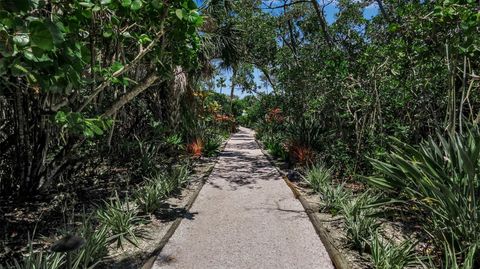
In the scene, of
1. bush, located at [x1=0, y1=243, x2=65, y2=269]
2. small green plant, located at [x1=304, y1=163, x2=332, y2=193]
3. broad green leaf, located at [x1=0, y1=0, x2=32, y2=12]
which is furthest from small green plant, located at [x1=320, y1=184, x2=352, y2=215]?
broad green leaf, located at [x1=0, y1=0, x2=32, y2=12]

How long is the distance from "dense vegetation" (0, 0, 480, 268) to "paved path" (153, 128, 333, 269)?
0.57 meters

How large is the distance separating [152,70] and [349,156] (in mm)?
4425

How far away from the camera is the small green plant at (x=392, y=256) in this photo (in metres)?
3.17

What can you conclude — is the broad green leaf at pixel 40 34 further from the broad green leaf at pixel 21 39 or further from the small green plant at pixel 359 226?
the small green plant at pixel 359 226

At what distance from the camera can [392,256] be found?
3.28 meters

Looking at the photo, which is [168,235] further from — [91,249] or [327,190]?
[327,190]

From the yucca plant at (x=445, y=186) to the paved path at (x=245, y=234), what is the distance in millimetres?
1202

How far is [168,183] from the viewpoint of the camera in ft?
20.7

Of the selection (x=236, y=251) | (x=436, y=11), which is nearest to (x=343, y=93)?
(x=436, y=11)

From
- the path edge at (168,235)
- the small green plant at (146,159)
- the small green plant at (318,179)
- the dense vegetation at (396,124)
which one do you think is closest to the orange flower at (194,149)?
the small green plant at (146,159)

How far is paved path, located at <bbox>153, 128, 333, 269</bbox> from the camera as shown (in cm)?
362

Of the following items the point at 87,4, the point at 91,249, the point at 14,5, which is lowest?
the point at 91,249

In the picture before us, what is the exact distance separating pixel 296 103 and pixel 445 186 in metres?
8.40

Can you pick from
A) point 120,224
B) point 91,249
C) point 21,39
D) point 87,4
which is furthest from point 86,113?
point 21,39
